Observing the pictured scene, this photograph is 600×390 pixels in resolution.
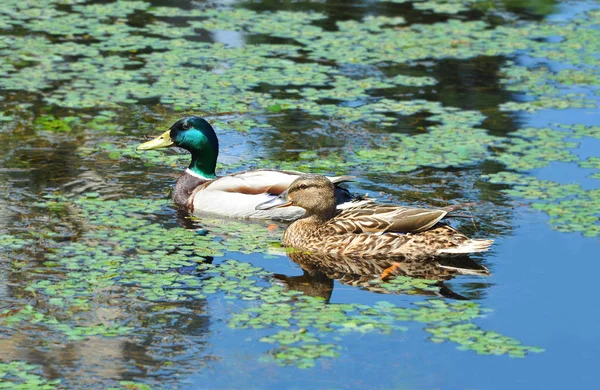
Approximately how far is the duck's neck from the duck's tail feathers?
2.52 metres

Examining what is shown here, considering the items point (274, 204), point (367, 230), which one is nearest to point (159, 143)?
point (274, 204)

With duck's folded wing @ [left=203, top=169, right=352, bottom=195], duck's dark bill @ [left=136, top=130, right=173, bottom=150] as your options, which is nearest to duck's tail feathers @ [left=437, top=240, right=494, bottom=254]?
duck's folded wing @ [left=203, top=169, right=352, bottom=195]

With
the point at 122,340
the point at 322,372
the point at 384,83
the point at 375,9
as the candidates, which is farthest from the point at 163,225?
the point at 375,9

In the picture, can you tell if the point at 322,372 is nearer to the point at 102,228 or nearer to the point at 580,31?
the point at 102,228

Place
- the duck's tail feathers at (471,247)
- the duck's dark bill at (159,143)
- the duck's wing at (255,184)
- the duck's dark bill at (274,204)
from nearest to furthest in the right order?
the duck's tail feathers at (471,247) < the duck's dark bill at (274,204) < the duck's wing at (255,184) < the duck's dark bill at (159,143)

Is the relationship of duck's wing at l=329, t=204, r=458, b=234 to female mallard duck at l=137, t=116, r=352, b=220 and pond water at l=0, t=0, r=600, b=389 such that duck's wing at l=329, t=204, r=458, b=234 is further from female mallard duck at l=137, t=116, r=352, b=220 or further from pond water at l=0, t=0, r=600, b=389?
female mallard duck at l=137, t=116, r=352, b=220

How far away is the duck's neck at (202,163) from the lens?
10.1 metres

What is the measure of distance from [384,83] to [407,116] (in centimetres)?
116

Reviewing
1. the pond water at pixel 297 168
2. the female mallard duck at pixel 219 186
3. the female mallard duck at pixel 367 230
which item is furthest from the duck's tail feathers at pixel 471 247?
the female mallard duck at pixel 219 186

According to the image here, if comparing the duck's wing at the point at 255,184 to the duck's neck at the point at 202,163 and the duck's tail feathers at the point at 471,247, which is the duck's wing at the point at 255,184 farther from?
the duck's tail feathers at the point at 471,247

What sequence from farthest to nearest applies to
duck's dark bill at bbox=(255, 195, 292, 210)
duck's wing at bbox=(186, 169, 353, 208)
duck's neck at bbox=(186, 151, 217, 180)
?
duck's neck at bbox=(186, 151, 217, 180) → duck's wing at bbox=(186, 169, 353, 208) → duck's dark bill at bbox=(255, 195, 292, 210)

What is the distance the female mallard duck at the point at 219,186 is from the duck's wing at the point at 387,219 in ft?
1.62

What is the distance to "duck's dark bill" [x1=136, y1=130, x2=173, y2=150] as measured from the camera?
10303 mm

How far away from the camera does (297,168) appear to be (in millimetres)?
10383
